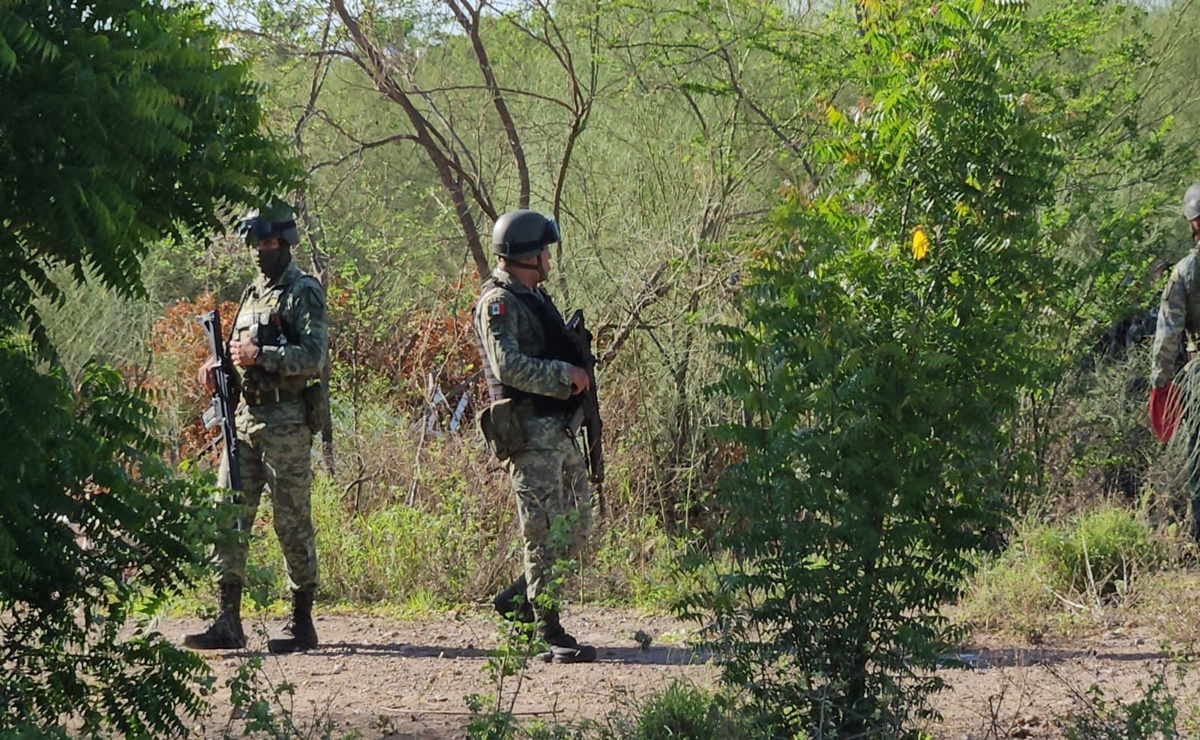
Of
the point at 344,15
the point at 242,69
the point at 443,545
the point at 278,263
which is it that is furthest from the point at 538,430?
the point at 344,15

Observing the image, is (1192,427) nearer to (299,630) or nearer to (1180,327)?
(1180,327)

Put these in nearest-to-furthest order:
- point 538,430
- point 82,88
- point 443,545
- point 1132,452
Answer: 1. point 82,88
2. point 538,430
3. point 443,545
4. point 1132,452

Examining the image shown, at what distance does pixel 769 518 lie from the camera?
4.10 meters

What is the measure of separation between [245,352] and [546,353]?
1.37 m

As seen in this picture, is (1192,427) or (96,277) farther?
(1192,427)

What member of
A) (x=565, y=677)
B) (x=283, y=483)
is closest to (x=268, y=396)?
(x=283, y=483)

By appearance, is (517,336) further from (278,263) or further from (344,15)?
(344,15)

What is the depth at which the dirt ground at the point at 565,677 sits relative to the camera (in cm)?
519

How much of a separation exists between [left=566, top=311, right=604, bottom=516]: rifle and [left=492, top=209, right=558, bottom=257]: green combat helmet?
15.2 inches

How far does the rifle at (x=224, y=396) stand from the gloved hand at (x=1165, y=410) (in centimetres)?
469

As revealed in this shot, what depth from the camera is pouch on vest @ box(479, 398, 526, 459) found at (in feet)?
20.8

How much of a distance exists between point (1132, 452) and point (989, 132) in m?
6.56

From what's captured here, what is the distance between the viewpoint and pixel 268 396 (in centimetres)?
Answer: 663

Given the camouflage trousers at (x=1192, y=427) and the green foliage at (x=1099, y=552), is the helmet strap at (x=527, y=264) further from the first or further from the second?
the camouflage trousers at (x=1192, y=427)
